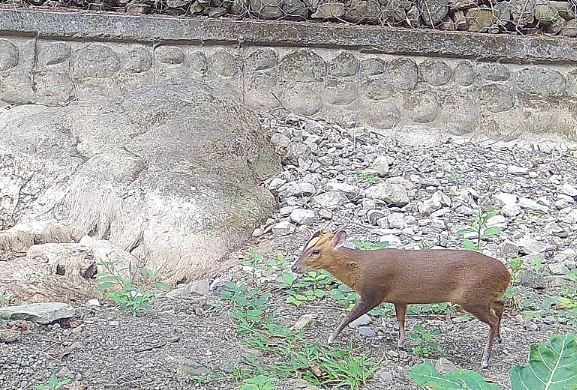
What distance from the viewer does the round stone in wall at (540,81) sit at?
6.06 m

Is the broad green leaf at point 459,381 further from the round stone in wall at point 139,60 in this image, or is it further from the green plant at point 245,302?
the round stone in wall at point 139,60

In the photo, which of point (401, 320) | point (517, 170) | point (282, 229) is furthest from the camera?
point (517, 170)

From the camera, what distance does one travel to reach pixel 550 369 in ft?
5.15

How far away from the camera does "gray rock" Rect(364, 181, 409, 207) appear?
16.6 feet

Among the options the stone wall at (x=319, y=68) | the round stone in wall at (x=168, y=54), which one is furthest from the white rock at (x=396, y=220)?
the round stone in wall at (x=168, y=54)

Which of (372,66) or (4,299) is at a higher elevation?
(372,66)

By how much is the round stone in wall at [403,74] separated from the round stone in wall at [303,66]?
0.44 m

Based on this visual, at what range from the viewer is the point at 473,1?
6.17m

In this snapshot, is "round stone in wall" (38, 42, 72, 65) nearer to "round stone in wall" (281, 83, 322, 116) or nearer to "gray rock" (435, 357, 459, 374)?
"round stone in wall" (281, 83, 322, 116)

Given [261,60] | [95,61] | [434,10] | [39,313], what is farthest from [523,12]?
[39,313]

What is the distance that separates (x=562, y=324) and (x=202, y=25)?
3249 millimetres

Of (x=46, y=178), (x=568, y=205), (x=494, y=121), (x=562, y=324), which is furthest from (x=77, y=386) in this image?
(x=494, y=121)

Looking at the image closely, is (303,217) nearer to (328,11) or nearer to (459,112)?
(459,112)

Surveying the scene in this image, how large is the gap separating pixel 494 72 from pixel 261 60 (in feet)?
5.15
